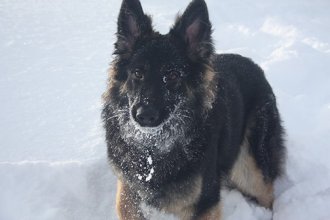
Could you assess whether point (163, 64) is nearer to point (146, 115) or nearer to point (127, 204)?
point (146, 115)

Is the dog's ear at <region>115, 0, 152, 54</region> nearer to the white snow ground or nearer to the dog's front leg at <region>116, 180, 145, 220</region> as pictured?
the dog's front leg at <region>116, 180, 145, 220</region>

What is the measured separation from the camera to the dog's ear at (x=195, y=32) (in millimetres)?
3578

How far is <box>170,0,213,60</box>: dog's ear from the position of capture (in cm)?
358

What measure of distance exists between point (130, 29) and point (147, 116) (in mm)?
953

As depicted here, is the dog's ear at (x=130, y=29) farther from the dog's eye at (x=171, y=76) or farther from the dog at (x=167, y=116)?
the dog's eye at (x=171, y=76)

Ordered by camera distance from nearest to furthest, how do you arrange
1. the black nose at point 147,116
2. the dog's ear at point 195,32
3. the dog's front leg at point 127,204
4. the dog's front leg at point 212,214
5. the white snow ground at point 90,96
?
the black nose at point 147,116
the dog's ear at point 195,32
the dog's front leg at point 212,214
the dog's front leg at point 127,204
the white snow ground at point 90,96

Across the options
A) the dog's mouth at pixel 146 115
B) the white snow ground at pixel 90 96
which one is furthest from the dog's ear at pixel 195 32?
the white snow ground at pixel 90 96

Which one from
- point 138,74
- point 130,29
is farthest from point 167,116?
point 130,29

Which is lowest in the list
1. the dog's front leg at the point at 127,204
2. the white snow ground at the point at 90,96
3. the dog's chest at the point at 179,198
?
the white snow ground at the point at 90,96

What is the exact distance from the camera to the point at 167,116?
138 inches

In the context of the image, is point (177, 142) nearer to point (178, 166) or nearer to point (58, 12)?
point (178, 166)

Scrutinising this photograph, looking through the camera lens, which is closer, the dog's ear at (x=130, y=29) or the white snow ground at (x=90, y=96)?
the dog's ear at (x=130, y=29)

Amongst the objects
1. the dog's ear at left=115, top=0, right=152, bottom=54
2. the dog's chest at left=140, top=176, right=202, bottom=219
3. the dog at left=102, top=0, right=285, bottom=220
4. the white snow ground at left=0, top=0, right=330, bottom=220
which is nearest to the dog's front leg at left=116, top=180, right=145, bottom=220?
the dog at left=102, top=0, right=285, bottom=220

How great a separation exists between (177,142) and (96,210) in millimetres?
1472
